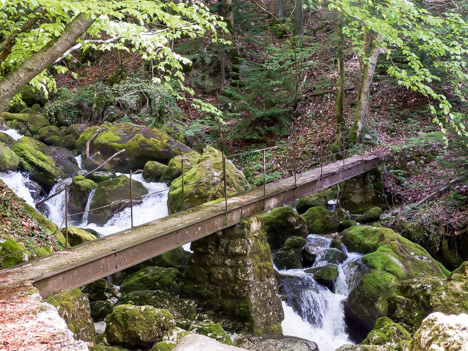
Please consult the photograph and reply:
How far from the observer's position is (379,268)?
972cm

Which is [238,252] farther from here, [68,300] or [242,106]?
[242,106]

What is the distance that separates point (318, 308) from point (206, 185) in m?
3.99

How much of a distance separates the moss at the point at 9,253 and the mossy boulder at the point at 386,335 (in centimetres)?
513

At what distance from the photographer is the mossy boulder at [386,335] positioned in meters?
6.21

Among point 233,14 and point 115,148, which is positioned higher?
point 233,14

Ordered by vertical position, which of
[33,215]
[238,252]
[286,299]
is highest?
[33,215]

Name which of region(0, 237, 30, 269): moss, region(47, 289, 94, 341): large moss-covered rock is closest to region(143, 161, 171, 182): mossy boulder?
region(0, 237, 30, 269): moss

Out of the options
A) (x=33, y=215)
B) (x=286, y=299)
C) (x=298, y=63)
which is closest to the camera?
(x=33, y=215)

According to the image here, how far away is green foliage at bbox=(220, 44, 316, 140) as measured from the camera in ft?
60.8

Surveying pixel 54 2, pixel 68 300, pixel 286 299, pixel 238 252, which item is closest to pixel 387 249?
pixel 286 299

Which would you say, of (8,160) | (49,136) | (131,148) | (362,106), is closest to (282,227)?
(131,148)

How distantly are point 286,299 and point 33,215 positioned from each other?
18.3 feet

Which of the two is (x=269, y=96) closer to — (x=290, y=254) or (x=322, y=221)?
(x=322, y=221)

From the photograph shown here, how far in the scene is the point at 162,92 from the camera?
18.0 meters
